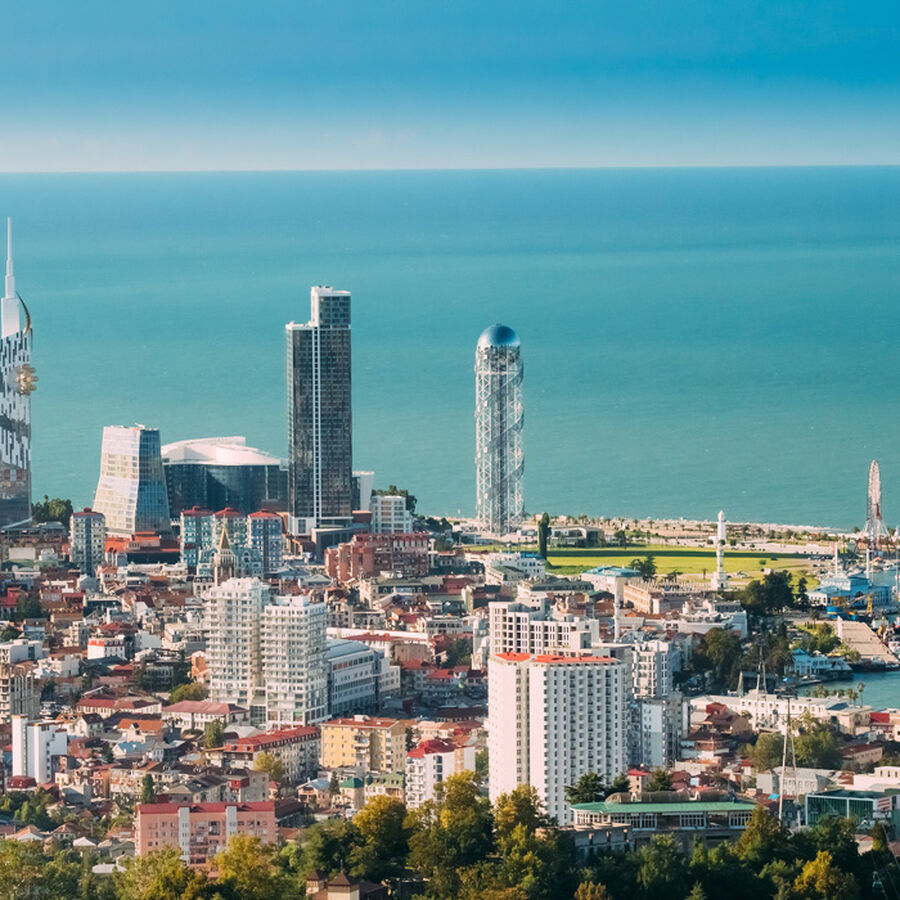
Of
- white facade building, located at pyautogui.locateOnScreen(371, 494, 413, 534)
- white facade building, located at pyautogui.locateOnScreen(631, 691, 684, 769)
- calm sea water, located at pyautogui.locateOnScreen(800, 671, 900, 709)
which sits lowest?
white facade building, located at pyautogui.locateOnScreen(631, 691, 684, 769)

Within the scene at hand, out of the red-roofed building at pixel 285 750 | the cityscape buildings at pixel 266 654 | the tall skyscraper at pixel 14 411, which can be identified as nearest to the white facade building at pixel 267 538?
the tall skyscraper at pixel 14 411

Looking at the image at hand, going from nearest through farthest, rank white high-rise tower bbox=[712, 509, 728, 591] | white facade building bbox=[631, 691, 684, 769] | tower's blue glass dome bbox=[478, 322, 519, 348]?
white facade building bbox=[631, 691, 684, 769] < white high-rise tower bbox=[712, 509, 728, 591] < tower's blue glass dome bbox=[478, 322, 519, 348]

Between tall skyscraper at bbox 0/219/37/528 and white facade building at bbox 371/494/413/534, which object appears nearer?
white facade building at bbox 371/494/413/534

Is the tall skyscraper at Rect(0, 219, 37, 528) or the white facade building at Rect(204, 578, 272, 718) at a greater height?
the tall skyscraper at Rect(0, 219, 37, 528)

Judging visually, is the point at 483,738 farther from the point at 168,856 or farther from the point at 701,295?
the point at 701,295

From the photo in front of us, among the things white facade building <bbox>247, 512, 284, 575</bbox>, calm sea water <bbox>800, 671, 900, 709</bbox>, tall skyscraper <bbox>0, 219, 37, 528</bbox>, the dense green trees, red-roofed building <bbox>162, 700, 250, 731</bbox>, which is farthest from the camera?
tall skyscraper <bbox>0, 219, 37, 528</bbox>

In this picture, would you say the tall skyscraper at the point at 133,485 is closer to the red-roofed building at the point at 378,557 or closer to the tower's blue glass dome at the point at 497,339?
the red-roofed building at the point at 378,557

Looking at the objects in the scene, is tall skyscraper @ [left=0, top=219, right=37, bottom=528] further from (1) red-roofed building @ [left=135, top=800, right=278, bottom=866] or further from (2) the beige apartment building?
(1) red-roofed building @ [left=135, top=800, right=278, bottom=866]

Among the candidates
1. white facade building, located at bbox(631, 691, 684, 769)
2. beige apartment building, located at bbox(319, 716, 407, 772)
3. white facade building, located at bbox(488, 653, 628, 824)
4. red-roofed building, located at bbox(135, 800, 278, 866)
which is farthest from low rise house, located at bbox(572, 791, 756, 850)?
beige apartment building, located at bbox(319, 716, 407, 772)
